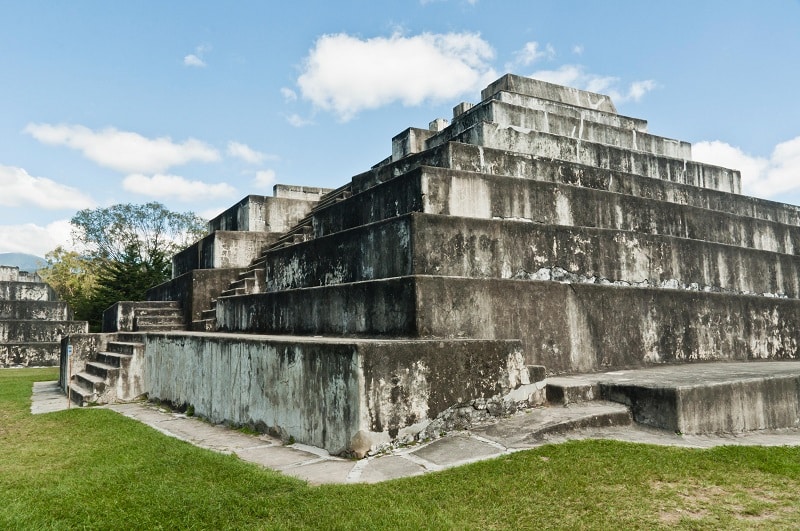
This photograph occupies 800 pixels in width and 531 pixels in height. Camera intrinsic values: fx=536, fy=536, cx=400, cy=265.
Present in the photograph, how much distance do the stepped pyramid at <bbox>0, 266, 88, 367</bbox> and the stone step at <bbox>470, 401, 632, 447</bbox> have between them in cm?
1636

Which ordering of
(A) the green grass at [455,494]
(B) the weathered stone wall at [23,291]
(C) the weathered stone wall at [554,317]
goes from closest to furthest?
(A) the green grass at [455,494] → (C) the weathered stone wall at [554,317] → (B) the weathered stone wall at [23,291]

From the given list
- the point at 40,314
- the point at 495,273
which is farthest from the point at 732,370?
the point at 40,314

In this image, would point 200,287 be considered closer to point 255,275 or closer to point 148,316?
point 255,275

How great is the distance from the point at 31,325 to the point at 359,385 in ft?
58.5

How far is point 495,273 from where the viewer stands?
6527 mm

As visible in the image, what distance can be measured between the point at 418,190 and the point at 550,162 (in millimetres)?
2693

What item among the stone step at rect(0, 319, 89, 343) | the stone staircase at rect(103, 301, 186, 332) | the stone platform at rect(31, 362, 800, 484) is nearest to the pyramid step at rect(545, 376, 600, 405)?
the stone platform at rect(31, 362, 800, 484)

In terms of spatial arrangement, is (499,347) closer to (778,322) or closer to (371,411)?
(371,411)

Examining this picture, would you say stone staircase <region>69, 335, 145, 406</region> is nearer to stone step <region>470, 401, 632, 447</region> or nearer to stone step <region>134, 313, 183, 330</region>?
stone step <region>134, 313, 183, 330</region>

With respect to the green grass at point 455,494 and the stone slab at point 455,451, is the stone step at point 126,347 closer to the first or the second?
the green grass at point 455,494

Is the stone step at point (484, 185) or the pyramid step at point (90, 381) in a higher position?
the stone step at point (484, 185)

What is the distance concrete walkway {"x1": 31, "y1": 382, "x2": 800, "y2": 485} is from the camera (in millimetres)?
4043

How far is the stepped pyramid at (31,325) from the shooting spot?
16922 millimetres

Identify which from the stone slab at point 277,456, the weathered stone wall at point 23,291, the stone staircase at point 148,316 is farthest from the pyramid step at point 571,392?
the weathered stone wall at point 23,291
